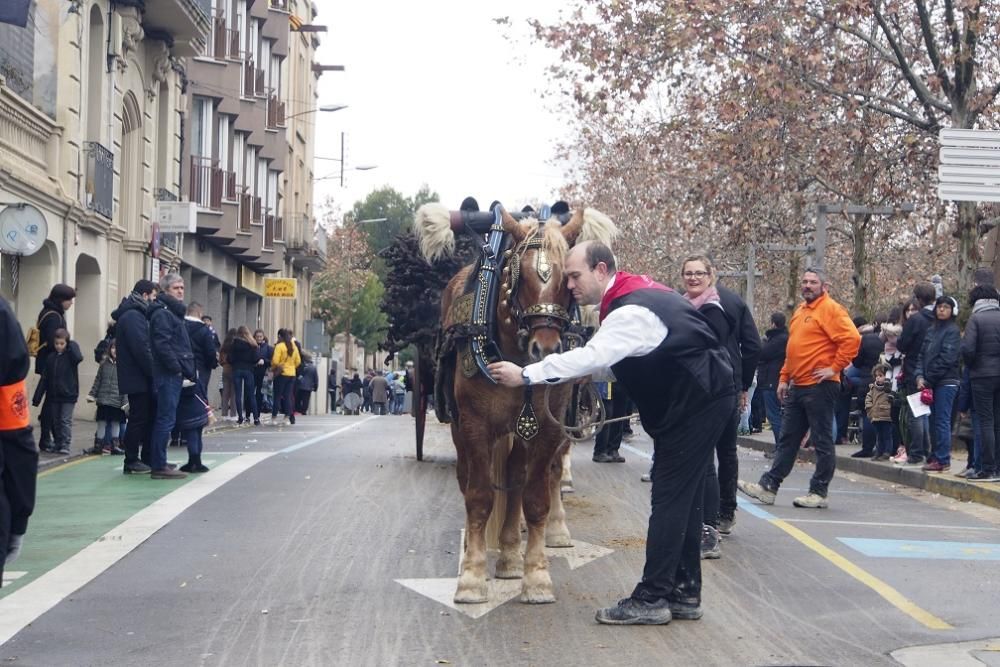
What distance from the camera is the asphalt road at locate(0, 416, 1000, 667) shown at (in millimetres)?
6480

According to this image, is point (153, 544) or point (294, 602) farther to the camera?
point (153, 544)

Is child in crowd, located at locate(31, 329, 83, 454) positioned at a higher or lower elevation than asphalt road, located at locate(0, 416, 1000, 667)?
higher

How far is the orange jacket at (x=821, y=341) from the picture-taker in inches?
470

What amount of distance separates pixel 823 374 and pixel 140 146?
20.4m

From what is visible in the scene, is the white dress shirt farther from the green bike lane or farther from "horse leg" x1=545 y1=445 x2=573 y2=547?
the green bike lane

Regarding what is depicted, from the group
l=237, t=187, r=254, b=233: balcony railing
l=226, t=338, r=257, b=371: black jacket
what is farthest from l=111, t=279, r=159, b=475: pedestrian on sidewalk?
l=237, t=187, r=254, b=233: balcony railing

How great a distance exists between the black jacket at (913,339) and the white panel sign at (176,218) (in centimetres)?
1397

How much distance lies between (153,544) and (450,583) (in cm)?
258

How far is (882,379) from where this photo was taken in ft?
57.7

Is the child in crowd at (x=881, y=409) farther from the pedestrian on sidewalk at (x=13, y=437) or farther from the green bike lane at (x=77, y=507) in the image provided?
the pedestrian on sidewalk at (x=13, y=437)

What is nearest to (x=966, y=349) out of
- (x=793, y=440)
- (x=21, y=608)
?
(x=793, y=440)

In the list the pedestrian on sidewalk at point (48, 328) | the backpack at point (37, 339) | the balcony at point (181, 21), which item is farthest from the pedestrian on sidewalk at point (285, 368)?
the pedestrian on sidewalk at point (48, 328)

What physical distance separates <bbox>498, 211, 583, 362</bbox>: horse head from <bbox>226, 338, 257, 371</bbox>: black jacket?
1973cm

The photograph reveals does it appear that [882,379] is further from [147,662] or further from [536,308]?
[147,662]
